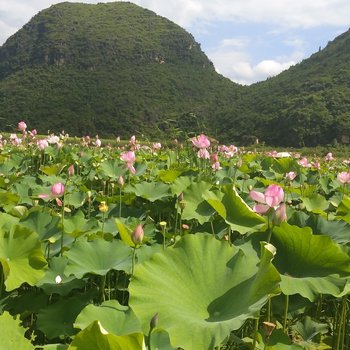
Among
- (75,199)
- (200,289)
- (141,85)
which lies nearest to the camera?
(200,289)

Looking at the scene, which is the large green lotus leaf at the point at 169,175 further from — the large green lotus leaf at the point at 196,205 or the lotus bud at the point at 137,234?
the lotus bud at the point at 137,234

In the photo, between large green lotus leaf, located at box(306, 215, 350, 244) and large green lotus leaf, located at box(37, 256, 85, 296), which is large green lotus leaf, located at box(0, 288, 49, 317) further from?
large green lotus leaf, located at box(306, 215, 350, 244)

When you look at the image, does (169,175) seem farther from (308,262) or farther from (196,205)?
(308,262)

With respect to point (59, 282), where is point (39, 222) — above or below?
above

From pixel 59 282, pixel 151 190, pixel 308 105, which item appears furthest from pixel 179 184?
pixel 308 105

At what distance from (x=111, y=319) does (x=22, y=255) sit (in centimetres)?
A: 47

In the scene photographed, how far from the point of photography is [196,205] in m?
2.27

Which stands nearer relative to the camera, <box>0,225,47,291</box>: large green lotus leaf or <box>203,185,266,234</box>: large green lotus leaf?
<box>0,225,47,291</box>: large green lotus leaf

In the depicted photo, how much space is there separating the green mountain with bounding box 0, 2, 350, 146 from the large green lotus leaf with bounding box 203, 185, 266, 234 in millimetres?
14859

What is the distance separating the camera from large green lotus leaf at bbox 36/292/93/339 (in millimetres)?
1482

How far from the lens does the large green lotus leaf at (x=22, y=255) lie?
1526mm

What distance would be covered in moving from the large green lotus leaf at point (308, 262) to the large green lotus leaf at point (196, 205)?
0.54 metres

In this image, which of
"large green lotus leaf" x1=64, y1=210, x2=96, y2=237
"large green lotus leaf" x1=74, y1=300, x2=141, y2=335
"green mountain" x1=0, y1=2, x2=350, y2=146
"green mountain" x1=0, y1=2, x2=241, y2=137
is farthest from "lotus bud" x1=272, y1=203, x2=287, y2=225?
"green mountain" x1=0, y1=2, x2=241, y2=137

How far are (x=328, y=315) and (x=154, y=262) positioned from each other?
1145 mm
